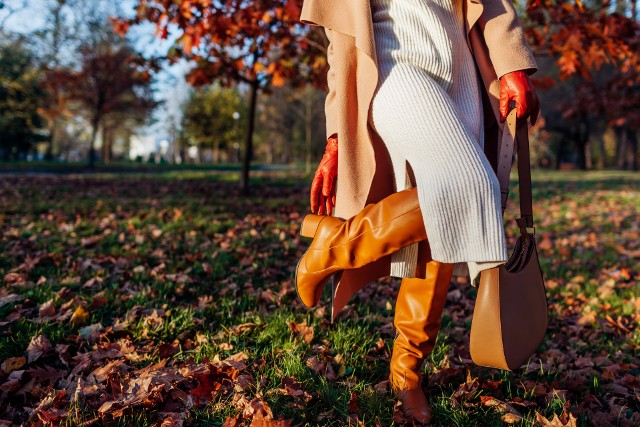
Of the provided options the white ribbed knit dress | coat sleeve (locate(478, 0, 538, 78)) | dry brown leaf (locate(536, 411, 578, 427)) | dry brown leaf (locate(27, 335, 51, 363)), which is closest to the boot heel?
the white ribbed knit dress

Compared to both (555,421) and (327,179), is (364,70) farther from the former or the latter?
(555,421)

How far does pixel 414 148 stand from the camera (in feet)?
4.93

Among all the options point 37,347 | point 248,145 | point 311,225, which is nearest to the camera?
point 311,225

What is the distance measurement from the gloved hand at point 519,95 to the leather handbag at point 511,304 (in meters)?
0.03

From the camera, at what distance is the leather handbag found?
1.50m

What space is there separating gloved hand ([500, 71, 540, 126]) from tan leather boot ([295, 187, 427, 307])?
1.68 ft

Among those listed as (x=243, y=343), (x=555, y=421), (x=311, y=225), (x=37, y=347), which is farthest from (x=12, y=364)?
(x=555, y=421)

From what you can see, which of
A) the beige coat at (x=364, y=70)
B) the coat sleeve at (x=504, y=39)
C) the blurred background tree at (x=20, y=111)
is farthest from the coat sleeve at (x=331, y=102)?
the blurred background tree at (x=20, y=111)

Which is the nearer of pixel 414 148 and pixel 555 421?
pixel 414 148

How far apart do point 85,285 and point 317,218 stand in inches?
81.0

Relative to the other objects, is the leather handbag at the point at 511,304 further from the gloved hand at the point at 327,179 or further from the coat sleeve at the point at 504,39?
the gloved hand at the point at 327,179

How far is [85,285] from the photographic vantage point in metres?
3.04

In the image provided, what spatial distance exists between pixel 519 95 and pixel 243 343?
5.58ft

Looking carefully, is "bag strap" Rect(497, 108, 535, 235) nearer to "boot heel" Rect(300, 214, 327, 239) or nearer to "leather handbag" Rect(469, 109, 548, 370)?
"leather handbag" Rect(469, 109, 548, 370)
